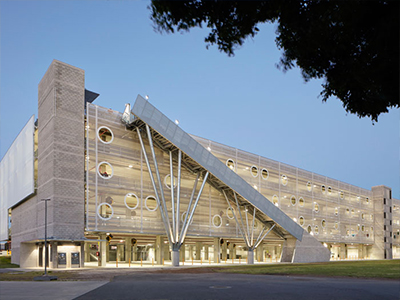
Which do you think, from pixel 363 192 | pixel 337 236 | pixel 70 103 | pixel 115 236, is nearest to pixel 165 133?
pixel 70 103

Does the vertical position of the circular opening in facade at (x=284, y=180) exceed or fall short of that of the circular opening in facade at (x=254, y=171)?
it falls short

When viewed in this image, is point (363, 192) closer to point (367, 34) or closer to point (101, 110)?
point (101, 110)

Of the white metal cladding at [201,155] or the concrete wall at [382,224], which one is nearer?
the white metal cladding at [201,155]

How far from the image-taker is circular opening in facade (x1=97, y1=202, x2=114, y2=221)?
4256cm

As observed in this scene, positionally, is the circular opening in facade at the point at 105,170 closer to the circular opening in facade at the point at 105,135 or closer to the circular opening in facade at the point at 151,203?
the circular opening in facade at the point at 105,135

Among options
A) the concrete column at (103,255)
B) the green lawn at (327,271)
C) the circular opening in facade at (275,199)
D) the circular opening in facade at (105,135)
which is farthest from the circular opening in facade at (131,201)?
the circular opening in facade at (275,199)

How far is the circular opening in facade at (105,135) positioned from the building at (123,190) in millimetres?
112

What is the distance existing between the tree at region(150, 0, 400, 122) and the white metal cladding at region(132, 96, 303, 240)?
35558mm

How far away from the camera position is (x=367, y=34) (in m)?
7.49

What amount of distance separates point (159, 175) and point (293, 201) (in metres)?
32.0

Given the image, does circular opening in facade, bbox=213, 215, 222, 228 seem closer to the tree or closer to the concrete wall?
the tree

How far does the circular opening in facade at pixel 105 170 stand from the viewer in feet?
143

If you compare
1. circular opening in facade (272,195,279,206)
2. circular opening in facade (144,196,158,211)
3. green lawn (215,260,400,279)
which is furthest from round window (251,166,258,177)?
green lawn (215,260,400,279)

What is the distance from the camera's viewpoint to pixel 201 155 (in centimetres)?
4641
